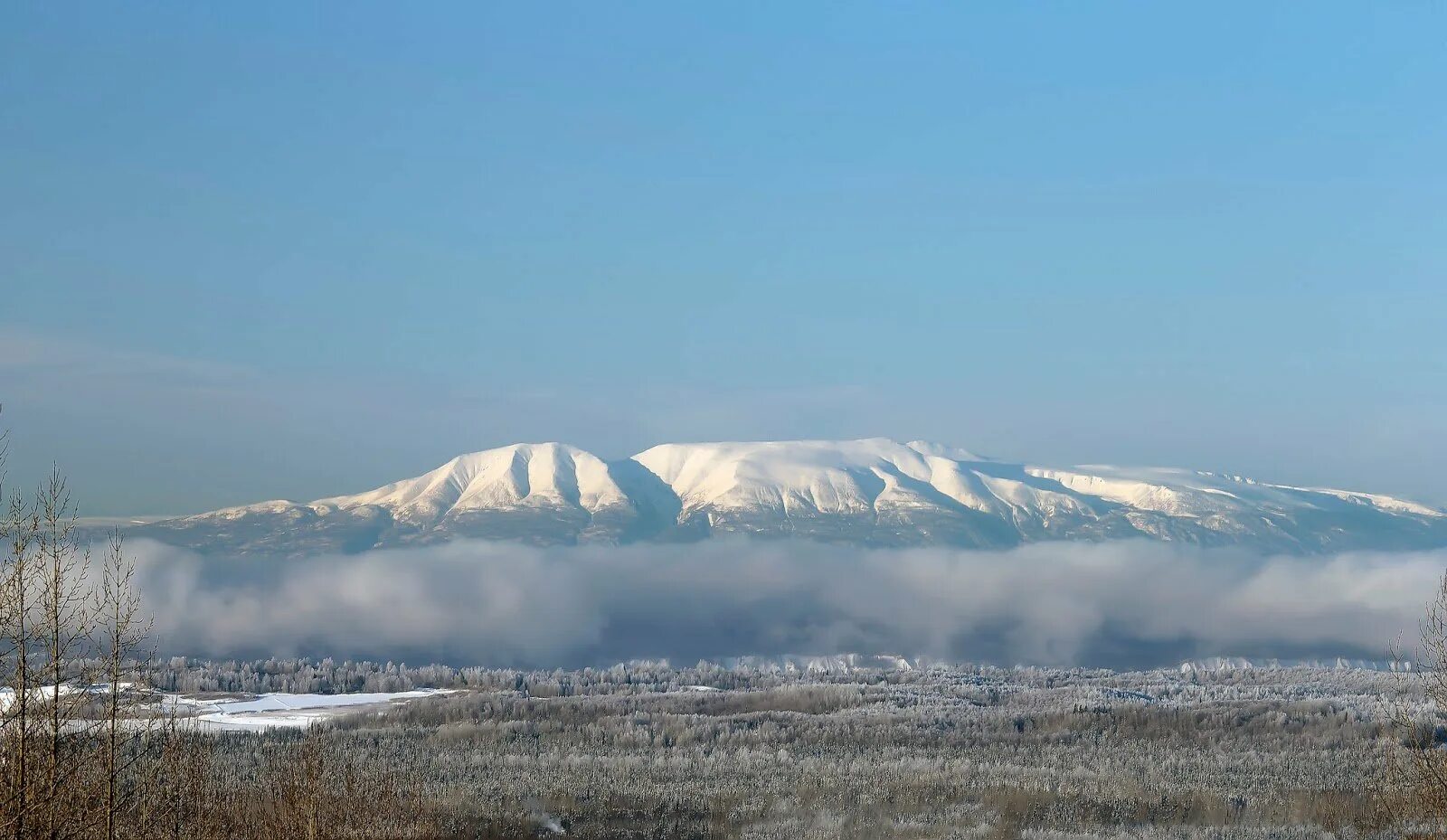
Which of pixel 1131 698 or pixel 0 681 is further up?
pixel 0 681

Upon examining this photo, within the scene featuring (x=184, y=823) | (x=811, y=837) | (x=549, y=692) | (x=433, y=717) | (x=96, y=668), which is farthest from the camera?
(x=549, y=692)

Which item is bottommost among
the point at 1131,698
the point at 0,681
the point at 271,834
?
the point at 1131,698

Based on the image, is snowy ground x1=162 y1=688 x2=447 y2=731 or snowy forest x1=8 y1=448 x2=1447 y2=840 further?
snowy ground x1=162 y1=688 x2=447 y2=731

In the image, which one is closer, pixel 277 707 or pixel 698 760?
pixel 698 760

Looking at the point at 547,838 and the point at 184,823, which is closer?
the point at 184,823

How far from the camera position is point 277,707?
87.6 metres

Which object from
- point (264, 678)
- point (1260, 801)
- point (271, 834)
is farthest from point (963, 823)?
point (264, 678)

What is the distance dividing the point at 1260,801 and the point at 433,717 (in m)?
46.1

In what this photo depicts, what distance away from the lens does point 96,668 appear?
73.8ft

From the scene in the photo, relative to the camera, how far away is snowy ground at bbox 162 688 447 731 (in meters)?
73.2

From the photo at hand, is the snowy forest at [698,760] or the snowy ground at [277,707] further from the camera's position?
the snowy ground at [277,707]

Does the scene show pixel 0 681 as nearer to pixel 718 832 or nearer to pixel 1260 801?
pixel 718 832

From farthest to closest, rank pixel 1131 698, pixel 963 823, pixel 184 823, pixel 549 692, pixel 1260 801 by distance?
pixel 549 692
pixel 1131 698
pixel 1260 801
pixel 963 823
pixel 184 823

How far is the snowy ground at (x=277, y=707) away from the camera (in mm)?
73188
